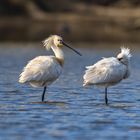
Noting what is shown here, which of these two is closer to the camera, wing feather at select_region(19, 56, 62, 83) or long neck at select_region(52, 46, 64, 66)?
wing feather at select_region(19, 56, 62, 83)

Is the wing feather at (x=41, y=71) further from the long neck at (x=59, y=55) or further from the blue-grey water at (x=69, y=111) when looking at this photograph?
the blue-grey water at (x=69, y=111)

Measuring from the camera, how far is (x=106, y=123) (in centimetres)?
1295

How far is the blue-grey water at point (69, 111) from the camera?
1195 centimetres

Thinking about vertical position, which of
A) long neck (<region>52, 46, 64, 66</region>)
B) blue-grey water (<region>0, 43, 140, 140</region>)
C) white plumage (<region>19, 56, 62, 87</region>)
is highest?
long neck (<region>52, 46, 64, 66</region>)

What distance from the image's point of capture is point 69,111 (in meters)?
14.4

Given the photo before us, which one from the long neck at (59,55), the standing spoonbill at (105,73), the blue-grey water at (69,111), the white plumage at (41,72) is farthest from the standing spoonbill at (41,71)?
the standing spoonbill at (105,73)

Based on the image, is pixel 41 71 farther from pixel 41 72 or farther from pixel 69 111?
pixel 69 111

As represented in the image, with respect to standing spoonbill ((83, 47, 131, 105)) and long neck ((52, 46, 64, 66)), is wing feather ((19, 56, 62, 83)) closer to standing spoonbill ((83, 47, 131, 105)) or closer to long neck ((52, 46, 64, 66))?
long neck ((52, 46, 64, 66))

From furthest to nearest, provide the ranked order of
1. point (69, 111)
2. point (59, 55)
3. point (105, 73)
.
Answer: point (59, 55), point (105, 73), point (69, 111)

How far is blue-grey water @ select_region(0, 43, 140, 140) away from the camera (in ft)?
39.2

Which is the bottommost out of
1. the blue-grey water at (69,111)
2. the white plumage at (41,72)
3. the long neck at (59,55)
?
the blue-grey water at (69,111)

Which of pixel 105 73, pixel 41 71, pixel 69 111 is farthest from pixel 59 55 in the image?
pixel 69 111

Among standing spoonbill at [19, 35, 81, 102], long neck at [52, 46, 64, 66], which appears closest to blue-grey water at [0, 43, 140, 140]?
standing spoonbill at [19, 35, 81, 102]

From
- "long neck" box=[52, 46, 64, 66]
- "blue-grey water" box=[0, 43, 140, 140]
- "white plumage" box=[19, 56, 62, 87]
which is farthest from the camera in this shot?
"long neck" box=[52, 46, 64, 66]
